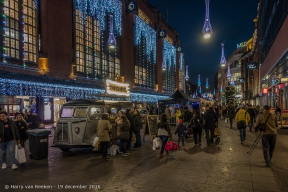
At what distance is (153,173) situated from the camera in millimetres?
7090

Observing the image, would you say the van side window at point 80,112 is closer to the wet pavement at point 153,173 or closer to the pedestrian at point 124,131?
the wet pavement at point 153,173

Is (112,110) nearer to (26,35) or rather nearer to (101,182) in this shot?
(101,182)

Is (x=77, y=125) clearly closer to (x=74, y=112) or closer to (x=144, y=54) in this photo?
(x=74, y=112)

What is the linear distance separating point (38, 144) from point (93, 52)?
23173 millimetres

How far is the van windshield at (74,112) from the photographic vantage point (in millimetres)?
10875

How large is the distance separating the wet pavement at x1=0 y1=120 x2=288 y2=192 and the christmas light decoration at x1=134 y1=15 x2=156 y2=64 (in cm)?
3673

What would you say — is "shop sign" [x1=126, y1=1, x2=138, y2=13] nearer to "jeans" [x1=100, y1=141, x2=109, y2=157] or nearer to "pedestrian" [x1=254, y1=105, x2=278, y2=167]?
"jeans" [x1=100, y1=141, x2=109, y2=157]

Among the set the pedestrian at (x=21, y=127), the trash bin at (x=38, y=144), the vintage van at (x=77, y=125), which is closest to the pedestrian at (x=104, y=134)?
the vintage van at (x=77, y=125)

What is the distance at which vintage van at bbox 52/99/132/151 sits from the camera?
1026 centimetres

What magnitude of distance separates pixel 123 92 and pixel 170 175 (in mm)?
23686

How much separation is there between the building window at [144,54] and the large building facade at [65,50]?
18 cm

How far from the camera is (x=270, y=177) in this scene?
660 cm

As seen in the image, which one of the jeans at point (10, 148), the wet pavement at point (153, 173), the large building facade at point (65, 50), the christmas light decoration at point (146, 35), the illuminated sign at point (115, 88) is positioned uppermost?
the christmas light decoration at point (146, 35)

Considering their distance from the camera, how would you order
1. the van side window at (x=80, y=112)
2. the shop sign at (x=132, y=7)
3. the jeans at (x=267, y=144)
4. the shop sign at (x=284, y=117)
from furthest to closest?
the shop sign at (x=132, y=7) → the shop sign at (x=284, y=117) → the van side window at (x=80, y=112) → the jeans at (x=267, y=144)
